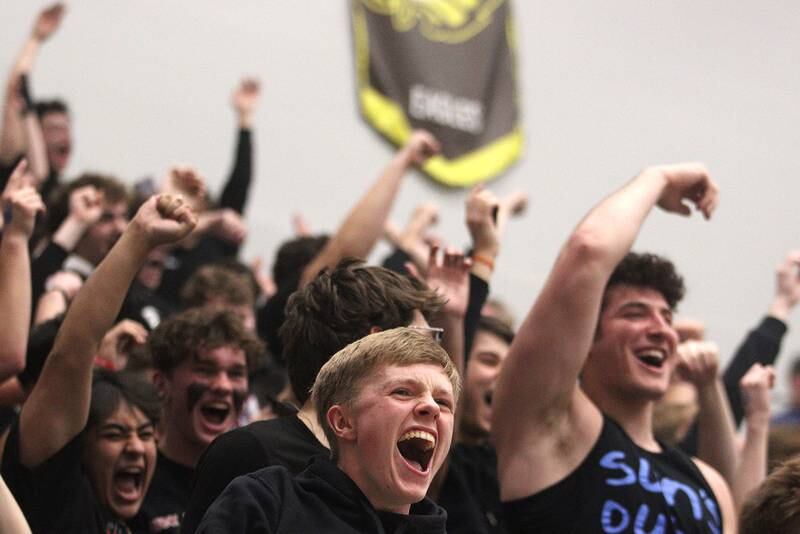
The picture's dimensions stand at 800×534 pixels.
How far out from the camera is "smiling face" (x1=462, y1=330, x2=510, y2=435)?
2.82 metres

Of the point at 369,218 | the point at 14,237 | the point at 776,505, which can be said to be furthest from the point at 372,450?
the point at 369,218

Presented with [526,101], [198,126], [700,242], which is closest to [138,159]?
[198,126]

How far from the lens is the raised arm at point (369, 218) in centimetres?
289

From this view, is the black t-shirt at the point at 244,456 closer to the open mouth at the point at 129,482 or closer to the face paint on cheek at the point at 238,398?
the open mouth at the point at 129,482

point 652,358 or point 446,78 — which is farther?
point 446,78

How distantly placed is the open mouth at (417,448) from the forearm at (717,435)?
1416mm

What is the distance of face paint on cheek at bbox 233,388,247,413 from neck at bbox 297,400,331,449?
0.52 metres

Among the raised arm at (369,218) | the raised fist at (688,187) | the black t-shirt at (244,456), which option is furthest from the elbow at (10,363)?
the raised fist at (688,187)

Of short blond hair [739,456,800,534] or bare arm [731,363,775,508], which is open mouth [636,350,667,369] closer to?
bare arm [731,363,775,508]

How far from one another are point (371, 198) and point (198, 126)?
138 cm

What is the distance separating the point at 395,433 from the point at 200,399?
892mm

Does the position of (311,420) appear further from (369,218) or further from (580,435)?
(369,218)

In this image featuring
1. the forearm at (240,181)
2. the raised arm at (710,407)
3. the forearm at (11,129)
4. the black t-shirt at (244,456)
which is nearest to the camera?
the black t-shirt at (244,456)

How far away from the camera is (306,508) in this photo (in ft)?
5.39
